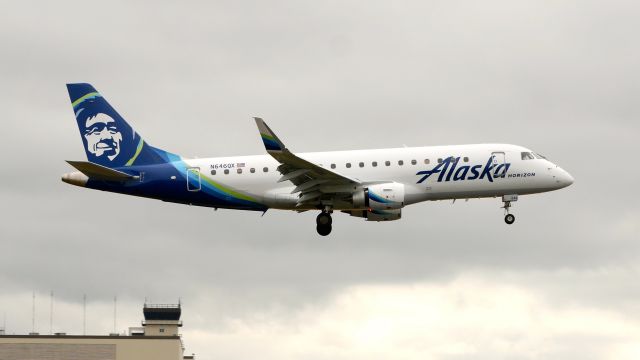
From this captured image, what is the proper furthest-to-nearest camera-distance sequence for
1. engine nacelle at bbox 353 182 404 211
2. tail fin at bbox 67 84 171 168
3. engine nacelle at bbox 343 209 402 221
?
engine nacelle at bbox 343 209 402 221
tail fin at bbox 67 84 171 168
engine nacelle at bbox 353 182 404 211

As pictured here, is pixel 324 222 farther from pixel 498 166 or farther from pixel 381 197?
pixel 498 166

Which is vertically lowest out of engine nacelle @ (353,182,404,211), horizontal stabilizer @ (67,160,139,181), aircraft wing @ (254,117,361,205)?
engine nacelle @ (353,182,404,211)

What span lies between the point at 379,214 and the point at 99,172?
1746cm

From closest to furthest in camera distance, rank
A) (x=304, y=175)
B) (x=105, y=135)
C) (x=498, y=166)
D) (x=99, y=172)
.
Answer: (x=304, y=175) → (x=99, y=172) → (x=498, y=166) → (x=105, y=135)

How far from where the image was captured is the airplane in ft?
257

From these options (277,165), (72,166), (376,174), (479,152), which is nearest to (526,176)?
(479,152)

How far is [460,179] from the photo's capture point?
78438mm

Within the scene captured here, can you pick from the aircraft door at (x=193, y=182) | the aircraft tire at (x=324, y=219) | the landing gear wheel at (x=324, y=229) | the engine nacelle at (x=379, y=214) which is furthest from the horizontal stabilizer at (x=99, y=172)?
the engine nacelle at (x=379, y=214)

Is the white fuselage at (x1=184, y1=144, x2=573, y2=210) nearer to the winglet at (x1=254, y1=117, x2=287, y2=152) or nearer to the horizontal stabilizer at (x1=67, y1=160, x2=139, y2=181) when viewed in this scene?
the horizontal stabilizer at (x1=67, y1=160, x2=139, y2=181)

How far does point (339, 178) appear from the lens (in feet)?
253

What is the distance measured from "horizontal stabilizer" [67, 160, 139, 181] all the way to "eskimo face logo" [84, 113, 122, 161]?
2.61 meters

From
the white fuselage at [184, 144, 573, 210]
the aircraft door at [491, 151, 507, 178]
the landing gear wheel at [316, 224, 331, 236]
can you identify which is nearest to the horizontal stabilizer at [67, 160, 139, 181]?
the white fuselage at [184, 144, 573, 210]

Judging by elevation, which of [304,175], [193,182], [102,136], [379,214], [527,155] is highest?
[102,136]

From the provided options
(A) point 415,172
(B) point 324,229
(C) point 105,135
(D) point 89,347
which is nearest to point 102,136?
(C) point 105,135
